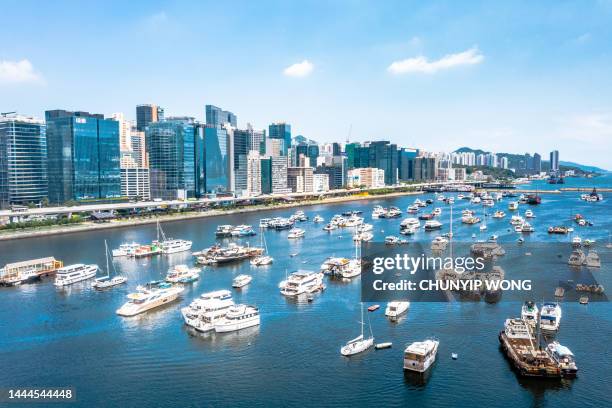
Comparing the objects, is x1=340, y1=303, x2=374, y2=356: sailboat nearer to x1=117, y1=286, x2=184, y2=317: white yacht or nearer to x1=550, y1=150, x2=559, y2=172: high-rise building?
x1=117, y1=286, x2=184, y2=317: white yacht

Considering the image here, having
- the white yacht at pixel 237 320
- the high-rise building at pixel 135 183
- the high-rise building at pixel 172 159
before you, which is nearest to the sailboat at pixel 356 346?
the white yacht at pixel 237 320

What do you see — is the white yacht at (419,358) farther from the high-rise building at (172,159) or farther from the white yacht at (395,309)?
the high-rise building at (172,159)

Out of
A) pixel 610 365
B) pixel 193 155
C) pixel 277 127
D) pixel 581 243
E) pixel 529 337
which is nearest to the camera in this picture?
pixel 610 365

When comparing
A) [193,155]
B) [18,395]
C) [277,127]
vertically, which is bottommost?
[18,395]

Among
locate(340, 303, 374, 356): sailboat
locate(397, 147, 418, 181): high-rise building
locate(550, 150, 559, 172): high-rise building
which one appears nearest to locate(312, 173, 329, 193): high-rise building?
locate(397, 147, 418, 181): high-rise building

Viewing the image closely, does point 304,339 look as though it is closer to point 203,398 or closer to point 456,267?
point 203,398

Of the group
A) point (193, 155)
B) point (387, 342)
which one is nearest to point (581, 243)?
point (387, 342)
